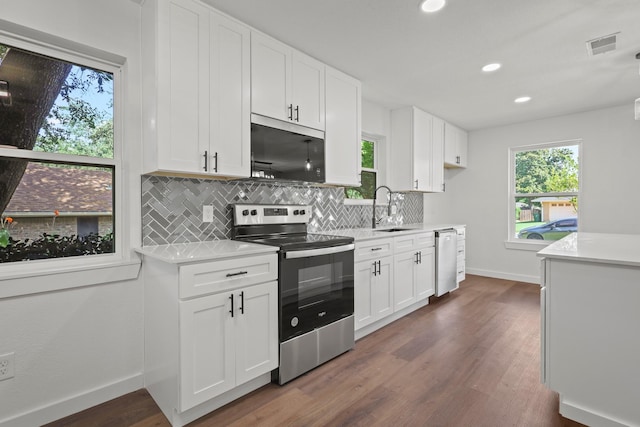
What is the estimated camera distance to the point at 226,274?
181 centimetres

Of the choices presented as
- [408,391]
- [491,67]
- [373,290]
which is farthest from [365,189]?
[408,391]

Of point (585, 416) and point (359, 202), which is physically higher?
point (359, 202)

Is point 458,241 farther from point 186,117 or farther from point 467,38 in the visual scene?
point 186,117

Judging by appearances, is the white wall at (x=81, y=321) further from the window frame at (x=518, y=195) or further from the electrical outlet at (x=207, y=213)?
the window frame at (x=518, y=195)

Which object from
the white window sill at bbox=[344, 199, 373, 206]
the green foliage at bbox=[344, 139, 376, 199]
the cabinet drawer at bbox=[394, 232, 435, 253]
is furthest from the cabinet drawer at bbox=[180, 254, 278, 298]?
the green foliage at bbox=[344, 139, 376, 199]

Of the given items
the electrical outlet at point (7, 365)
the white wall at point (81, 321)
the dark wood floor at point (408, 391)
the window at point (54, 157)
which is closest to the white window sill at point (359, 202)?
the dark wood floor at point (408, 391)

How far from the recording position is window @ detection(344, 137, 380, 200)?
4008 mm

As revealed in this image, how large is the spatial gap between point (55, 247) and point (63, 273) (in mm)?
198

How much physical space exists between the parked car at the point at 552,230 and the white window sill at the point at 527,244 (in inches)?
3.5

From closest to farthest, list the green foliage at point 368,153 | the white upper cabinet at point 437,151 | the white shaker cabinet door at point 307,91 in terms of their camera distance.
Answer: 1. the white shaker cabinet door at point 307,91
2. the green foliage at point 368,153
3. the white upper cabinet at point 437,151

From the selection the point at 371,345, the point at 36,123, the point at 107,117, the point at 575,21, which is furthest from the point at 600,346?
the point at 36,123

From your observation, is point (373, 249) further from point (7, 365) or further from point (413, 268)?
point (7, 365)

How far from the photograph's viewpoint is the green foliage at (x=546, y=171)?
4547 millimetres

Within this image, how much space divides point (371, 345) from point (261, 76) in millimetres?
2383
